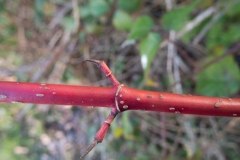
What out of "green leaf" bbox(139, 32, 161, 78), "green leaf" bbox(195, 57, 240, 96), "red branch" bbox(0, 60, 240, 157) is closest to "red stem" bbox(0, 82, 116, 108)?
"red branch" bbox(0, 60, 240, 157)

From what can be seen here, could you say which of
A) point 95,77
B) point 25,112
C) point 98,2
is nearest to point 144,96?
point 98,2

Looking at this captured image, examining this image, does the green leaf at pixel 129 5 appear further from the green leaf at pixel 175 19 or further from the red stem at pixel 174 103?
the red stem at pixel 174 103

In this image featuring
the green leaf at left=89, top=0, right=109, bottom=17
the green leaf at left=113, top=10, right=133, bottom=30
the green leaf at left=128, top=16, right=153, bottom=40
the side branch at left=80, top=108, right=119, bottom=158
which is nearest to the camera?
the side branch at left=80, top=108, right=119, bottom=158

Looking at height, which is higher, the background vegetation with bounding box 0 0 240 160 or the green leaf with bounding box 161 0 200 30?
the green leaf with bounding box 161 0 200 30

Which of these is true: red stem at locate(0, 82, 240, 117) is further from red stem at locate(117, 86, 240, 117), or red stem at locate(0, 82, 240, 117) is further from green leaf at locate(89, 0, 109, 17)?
green leaf at locate(89, 0, 109, 17)

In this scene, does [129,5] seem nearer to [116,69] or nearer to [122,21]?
[122,21]

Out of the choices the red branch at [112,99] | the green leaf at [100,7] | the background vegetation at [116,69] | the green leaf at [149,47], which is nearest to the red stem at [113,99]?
the red branch at [112,99]

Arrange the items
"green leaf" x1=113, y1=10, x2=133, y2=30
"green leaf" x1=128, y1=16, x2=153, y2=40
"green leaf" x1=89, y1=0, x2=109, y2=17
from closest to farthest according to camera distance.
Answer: "green leaf" x1=128, y1=16, x2=153, y2=40
"green leaf" x1=113, y1=10, x2=133, y2=30
"green leaf" x1=89, y1=0, x2=109, y2=17

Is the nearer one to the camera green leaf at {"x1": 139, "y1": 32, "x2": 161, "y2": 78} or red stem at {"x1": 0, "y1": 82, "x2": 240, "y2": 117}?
red stem at {"x1": 0, "y1": 82, "x2": 240, "y2": 117}
